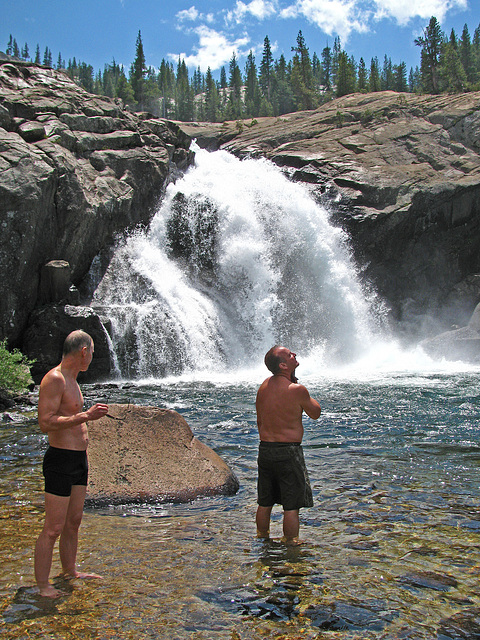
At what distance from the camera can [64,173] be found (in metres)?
21.4

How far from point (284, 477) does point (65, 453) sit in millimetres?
2130

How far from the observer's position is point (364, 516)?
6.24 metres

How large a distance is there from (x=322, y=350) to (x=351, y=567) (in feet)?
73.2

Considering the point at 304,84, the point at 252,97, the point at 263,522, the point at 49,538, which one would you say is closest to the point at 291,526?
the point at 263,522

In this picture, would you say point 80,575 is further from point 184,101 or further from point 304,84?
point 184,101

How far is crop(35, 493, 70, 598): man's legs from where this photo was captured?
163 inches

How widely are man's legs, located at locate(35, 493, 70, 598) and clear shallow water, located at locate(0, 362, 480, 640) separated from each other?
0.12 metres

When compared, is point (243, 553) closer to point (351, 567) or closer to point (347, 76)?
point (351, 567)

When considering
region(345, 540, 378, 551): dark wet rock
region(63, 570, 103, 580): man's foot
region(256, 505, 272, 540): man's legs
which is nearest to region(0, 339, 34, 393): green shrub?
region(256, 505, 272, 540): man's legs

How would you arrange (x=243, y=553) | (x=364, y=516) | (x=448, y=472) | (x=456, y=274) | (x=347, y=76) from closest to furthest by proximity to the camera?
(x=243, y=553) → (x=364, y=516) → (x=448, y=472) → (x=456, y=274) → (x=347, y=76)

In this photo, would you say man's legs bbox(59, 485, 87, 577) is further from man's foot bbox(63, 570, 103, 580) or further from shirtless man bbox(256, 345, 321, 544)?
shirtless man bbox(256, 345, 321, 544)

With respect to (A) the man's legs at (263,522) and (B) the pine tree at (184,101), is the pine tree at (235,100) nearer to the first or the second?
(B) the pine tree at (184,101)

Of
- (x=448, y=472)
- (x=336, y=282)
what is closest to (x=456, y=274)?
(x=336, y=282)

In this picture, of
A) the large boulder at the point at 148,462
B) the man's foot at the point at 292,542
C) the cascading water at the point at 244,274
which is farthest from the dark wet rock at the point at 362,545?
the cascading water at the point at 244,274
